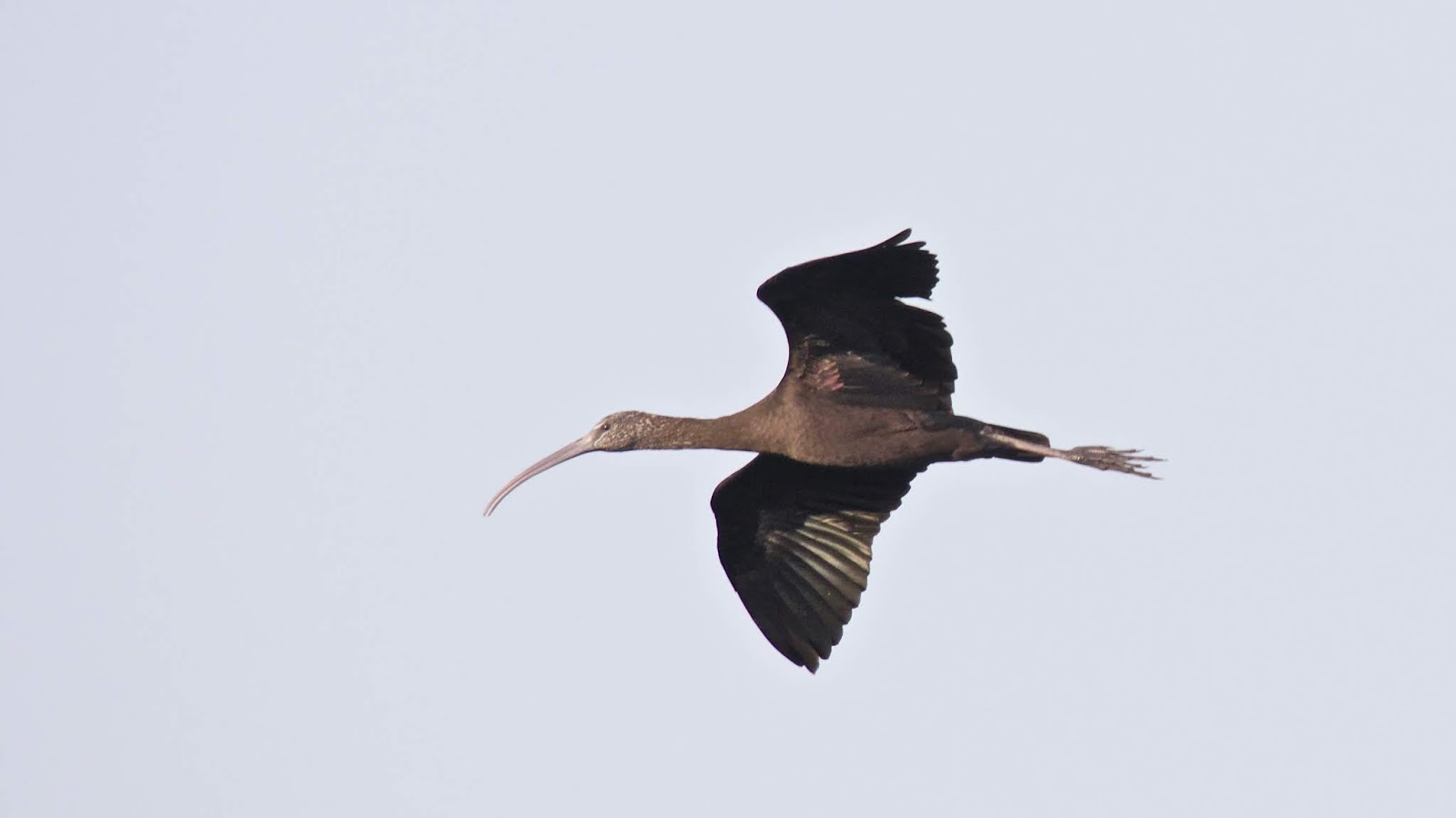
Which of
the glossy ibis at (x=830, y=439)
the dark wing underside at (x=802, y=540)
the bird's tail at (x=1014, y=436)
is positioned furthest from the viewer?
the dark wing underside at (x=802, y=540)

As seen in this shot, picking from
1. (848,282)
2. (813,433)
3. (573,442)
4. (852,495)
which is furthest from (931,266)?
(573,442)

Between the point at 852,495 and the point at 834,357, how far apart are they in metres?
1.86

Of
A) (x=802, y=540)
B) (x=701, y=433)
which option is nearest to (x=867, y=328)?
(x=701, y=433)

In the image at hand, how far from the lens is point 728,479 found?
658 inches

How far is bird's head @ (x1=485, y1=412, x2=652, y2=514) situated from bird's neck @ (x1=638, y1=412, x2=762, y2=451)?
6 centimetres

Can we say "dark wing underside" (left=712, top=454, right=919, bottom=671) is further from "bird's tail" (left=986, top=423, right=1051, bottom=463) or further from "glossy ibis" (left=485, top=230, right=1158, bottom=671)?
"bird's tail" (left=986, top=423, right=1051, bottom=463)

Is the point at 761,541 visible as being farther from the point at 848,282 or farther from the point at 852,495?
the point at 848,282

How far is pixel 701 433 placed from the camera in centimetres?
1606

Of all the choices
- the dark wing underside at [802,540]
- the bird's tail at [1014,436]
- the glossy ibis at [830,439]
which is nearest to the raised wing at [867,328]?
the glossy ibis at [830,439]

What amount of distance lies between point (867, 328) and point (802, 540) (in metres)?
2.52

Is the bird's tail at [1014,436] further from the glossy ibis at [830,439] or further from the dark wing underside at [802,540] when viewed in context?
the dark wing underside at [802,540]

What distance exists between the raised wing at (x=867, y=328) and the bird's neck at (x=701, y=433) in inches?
24.0

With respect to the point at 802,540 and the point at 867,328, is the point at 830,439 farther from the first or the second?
the point at 802,540

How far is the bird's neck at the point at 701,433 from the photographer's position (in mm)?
15711
